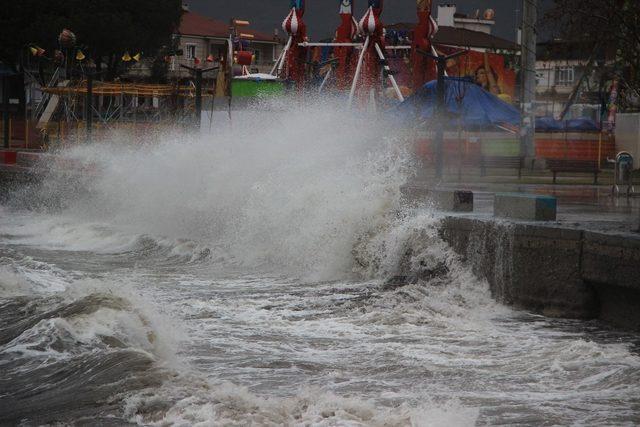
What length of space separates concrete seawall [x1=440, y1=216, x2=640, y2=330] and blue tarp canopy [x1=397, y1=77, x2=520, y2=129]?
16.7 m

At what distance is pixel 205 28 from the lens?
315 ft

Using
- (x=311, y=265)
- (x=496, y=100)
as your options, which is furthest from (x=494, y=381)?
(x=496, y=100)

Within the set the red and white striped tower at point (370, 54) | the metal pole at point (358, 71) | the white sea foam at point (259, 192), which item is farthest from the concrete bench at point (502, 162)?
the red and white striped tower at point (370, 54)

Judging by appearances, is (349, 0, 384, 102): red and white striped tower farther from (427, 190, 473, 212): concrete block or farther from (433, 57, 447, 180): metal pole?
(427, 190, 473, 212): concrete block

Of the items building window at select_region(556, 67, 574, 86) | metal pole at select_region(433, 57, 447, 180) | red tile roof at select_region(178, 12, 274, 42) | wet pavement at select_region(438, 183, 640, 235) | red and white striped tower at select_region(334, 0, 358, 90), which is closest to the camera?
wet pavement at select_region(438, 183, 640, 235)

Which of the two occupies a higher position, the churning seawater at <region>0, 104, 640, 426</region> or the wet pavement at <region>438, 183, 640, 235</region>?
the wet pavement at <region>438, 183, 640, 235</region>

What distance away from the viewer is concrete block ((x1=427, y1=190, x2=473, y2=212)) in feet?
49.9

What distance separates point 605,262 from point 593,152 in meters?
22.3

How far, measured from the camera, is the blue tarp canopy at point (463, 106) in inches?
1228

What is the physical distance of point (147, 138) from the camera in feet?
103

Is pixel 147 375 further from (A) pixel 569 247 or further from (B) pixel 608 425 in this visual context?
(A) pixel 569 247

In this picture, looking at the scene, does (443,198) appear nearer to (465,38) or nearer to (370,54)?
(370,54)

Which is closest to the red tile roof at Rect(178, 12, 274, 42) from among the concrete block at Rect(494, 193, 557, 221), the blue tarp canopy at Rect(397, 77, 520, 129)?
the blue tarp canopy at Rect(397, 77, 520, 129)

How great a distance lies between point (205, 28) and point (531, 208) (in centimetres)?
8504
